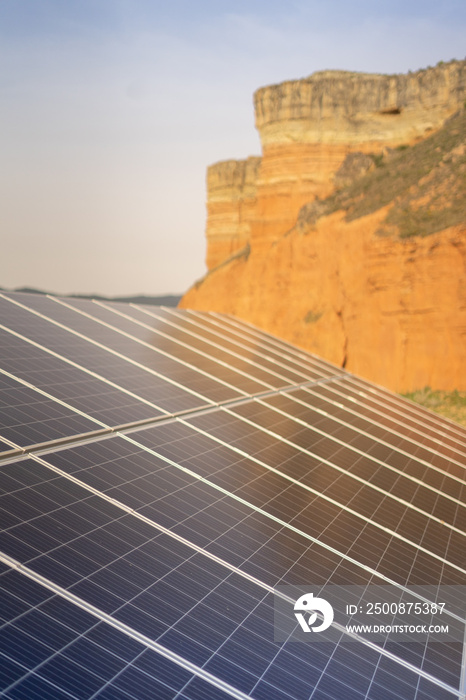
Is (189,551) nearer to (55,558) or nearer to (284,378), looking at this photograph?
(55,558)

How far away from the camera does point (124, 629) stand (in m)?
5.42

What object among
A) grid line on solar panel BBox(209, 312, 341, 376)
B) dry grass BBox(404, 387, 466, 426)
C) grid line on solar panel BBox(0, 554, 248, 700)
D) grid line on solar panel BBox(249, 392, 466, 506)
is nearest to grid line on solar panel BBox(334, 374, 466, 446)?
grid line on solar panel BBox(209, 312, 341, 376)

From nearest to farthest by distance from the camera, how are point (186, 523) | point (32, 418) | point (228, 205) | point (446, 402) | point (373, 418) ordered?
1. point (186, 523)
2. point (32, 418)
3. point (373, 418)
4. point (446, 402)
5. point (228, 205)

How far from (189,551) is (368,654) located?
6.98 feet

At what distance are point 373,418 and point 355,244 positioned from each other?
76.0ft

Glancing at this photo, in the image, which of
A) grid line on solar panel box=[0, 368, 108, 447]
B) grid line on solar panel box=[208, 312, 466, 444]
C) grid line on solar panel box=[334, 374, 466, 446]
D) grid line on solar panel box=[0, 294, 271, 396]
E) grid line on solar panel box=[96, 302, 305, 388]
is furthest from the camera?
grid line on solar panel box=[208, 312, 466, 444]

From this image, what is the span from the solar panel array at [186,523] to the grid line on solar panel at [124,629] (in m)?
0.02

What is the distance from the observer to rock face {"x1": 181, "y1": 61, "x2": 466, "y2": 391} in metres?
32.6

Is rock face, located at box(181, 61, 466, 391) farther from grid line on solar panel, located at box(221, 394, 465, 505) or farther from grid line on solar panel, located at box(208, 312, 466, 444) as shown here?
grid line on solar panel, located at box(221, 394, 465, 505)

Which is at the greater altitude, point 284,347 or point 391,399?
point 284,347

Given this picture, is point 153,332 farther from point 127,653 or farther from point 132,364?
point 127,653

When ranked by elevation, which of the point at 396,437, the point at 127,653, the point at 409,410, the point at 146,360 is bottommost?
the point at 409,410

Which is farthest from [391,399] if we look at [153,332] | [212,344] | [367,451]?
[153,332]

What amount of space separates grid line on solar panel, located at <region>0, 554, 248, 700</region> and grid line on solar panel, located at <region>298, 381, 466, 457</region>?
1033 cm
